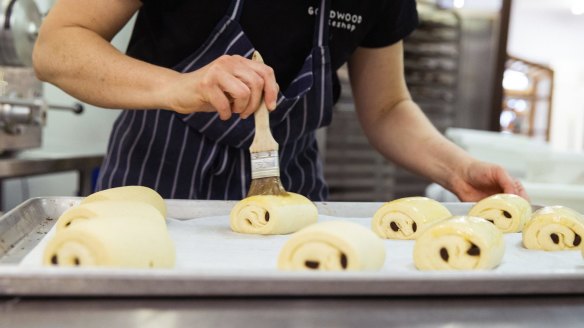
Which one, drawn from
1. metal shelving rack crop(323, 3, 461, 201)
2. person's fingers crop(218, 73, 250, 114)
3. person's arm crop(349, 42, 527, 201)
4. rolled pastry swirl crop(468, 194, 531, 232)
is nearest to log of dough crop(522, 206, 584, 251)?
rolled pastry swirl crop(468, 194, 531, 232)

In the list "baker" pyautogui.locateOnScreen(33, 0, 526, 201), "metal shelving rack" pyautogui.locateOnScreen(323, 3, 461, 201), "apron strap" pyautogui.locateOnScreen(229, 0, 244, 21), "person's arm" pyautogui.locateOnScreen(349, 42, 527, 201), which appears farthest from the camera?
"metal shelving rack" pyautogui.locateOnScreen(323, 3, 461, 201)

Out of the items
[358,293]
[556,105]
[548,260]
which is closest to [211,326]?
[358,293]

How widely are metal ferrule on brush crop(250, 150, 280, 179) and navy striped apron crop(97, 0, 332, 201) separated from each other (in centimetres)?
29

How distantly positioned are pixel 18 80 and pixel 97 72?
4.55 ft

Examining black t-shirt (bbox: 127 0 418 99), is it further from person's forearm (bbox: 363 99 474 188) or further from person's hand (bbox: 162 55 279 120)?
person's hand (bbox: 162 55 279 120)

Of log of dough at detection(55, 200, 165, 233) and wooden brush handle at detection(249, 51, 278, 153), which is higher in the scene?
wooden brush handle at detection(249, 51, 278, 153)

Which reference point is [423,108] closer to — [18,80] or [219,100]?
[18,80]

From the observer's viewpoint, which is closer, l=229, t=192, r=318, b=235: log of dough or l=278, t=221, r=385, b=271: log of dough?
l=278, t=221, r=385, b=271: log of dough

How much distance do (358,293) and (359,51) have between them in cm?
124

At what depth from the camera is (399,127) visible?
1810 millimetres

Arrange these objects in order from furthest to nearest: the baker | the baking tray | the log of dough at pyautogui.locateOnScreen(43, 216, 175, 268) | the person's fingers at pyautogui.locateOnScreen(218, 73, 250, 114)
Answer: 1. the baker
2. the person's fingers at pyautogui.locateOnScreen(218, 73, 250, 114)
3. the log of dough at pyautogui.locateOnScreen(43, 216, 175, 268)
4. the baking tray

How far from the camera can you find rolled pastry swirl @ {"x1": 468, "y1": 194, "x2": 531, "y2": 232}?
1.33 m

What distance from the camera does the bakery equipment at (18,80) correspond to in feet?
7.54

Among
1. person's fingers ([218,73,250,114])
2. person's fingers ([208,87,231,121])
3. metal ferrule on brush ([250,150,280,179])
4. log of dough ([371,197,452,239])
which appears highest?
person's fingers ([218,73,250,114])
